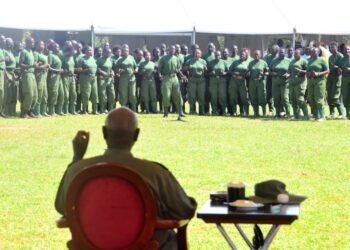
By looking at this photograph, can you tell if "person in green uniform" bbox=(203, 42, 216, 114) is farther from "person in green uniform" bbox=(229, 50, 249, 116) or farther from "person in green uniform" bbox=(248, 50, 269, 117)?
"person in green uniform" bbox=(248, 50, 269, 117)

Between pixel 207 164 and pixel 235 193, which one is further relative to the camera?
pixel 207 164

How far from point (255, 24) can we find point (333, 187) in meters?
18.6

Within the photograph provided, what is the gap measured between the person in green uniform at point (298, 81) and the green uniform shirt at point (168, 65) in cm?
302

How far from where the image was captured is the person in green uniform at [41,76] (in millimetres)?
24656

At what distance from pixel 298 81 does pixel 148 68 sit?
455cm

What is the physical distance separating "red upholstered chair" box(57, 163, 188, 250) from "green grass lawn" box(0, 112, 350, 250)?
3.59m

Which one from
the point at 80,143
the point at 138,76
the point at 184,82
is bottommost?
the point at 80,143

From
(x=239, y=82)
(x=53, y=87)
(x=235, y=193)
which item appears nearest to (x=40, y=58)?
(x=53, y=87)

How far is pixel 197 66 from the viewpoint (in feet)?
89.2

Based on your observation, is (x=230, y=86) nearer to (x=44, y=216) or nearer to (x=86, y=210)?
(x=44, y=216)

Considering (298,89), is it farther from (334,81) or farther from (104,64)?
(104,64)

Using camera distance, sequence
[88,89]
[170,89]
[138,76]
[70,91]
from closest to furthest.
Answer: [170,89], [70,91], [88,89], [138,76]

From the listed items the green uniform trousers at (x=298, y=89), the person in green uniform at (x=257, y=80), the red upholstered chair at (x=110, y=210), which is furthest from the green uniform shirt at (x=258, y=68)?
the red upholstered chair at (x=110, y=210)

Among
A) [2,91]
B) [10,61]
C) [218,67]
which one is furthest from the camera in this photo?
[218,67]
